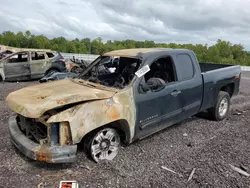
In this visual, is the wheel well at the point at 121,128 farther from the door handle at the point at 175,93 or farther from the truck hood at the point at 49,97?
the door handle at the point at 175,93

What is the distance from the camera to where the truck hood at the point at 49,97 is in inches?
126

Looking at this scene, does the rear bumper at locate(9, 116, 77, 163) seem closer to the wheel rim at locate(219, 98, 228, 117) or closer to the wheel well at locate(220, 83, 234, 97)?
the wheel rim at locate(219, 98, 228, 117)

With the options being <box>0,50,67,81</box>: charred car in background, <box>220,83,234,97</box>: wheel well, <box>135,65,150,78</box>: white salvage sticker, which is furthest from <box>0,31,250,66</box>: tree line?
<box>135,65,150,78</box>: white salvage sticker

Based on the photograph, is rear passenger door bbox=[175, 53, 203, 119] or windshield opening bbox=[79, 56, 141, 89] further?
rear passenger door bbox=[175, 53, 203, 119]

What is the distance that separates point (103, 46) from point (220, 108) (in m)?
48.9

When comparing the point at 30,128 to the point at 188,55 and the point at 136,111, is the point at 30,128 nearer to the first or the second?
the point at 136,111

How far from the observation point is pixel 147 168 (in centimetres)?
369

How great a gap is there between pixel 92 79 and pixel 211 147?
254 centimetres

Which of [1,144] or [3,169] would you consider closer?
[3,169]

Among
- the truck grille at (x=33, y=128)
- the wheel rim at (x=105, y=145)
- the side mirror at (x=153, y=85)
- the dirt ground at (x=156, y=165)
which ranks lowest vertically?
the dirt ground at (x=156, y=165)

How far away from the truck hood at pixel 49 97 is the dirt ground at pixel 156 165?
0.91m

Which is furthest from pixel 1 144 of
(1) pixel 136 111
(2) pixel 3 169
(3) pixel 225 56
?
(3) pixel 225 56

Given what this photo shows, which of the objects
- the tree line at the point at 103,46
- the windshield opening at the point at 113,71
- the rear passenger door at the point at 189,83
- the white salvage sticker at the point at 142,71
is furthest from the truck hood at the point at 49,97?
the tree line at the point at 103,46

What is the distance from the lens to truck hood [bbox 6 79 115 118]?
320 cm
